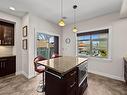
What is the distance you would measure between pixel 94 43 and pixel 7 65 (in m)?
4.32

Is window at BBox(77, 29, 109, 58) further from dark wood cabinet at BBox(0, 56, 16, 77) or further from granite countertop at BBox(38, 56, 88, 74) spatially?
dark wood cabinet at BBox(0, 56, 16, 77)

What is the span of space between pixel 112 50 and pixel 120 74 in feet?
3.36

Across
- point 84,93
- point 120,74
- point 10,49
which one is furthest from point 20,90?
point 120,74

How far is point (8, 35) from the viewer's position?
3.90 metres

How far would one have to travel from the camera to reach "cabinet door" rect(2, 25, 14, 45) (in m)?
3.78

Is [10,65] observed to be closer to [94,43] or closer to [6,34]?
[6,34]

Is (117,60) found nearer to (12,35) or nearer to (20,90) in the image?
(20,90)

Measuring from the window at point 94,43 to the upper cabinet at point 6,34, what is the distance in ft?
11.7

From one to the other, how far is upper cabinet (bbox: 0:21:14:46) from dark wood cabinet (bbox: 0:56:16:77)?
2.32ft

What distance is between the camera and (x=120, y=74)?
3357 mm

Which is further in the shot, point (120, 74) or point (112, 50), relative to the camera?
point (112, 50)

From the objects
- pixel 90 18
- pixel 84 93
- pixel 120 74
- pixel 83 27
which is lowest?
pixel 84 93

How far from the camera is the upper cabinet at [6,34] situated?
3680mm

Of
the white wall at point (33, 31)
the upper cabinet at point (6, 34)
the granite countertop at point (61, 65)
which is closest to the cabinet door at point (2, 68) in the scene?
the upper cabinet at point (6, 34)
